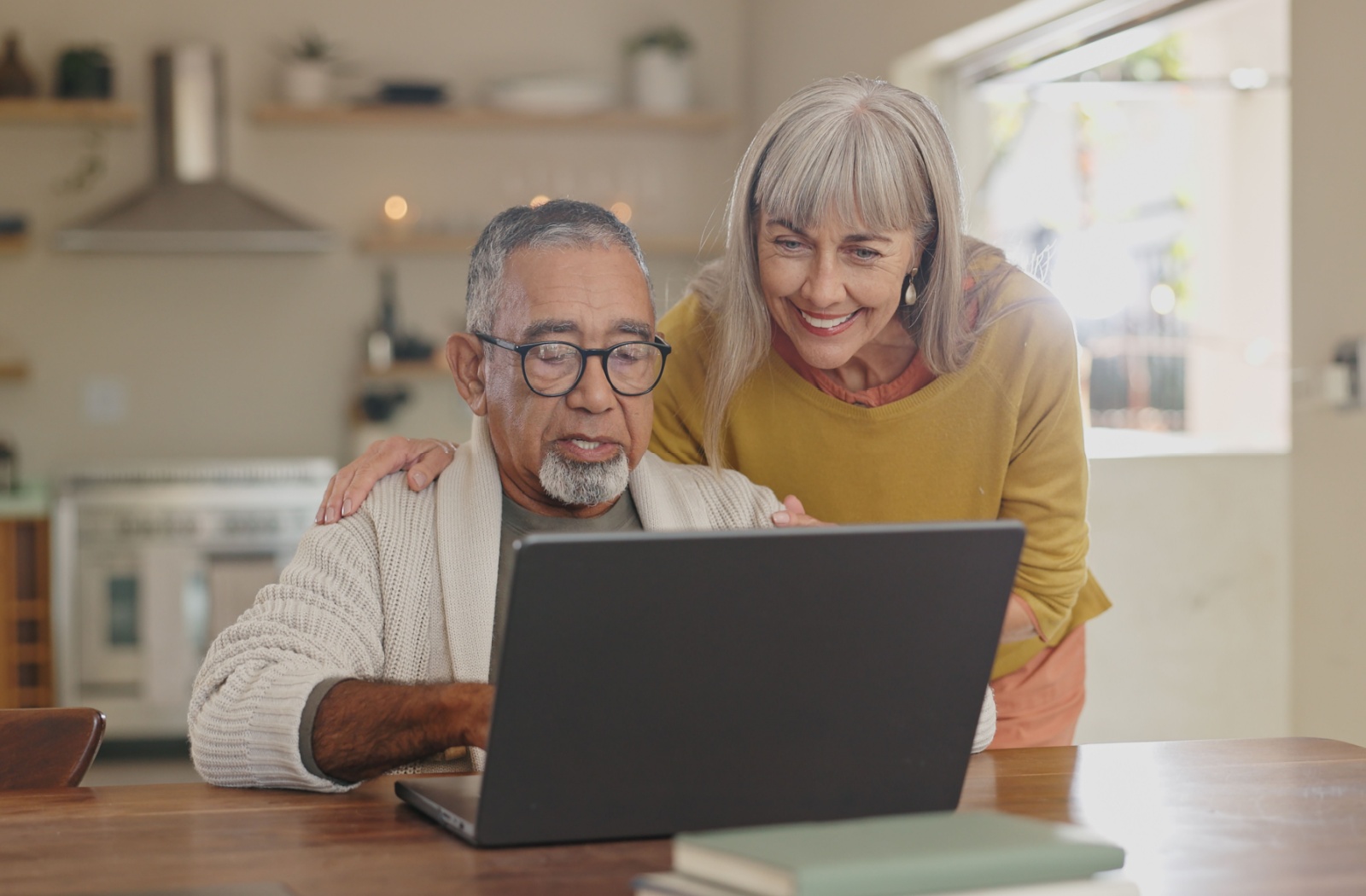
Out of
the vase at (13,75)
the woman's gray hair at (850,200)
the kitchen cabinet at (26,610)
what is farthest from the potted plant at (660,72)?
the woman's gray hair at (850,200)

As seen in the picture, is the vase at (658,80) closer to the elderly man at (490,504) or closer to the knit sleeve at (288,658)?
the elderly man at (490,504)

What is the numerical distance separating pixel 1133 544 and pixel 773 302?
1974 mm

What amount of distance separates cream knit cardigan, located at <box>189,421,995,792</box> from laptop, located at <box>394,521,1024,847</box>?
1.01 ft

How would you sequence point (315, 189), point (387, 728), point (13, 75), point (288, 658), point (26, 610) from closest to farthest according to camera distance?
point (387, 728)
point (288, 658)
point (26, 610)
point (13, 75)
point (315, 189)

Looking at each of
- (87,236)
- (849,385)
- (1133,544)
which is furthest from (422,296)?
(849,385)

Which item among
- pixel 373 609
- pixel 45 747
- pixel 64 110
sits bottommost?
pixel 45 747

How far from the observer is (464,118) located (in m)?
5.11

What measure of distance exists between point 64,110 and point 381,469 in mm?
3773

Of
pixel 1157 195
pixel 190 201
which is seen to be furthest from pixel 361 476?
pixel 1157 195

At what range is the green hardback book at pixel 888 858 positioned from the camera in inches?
31.6

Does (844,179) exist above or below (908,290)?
above

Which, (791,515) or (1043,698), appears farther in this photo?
(1043,698)

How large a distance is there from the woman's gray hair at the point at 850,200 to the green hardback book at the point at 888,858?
3.06ft

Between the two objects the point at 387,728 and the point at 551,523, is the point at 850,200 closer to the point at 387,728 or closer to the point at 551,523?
the point at 551,523
